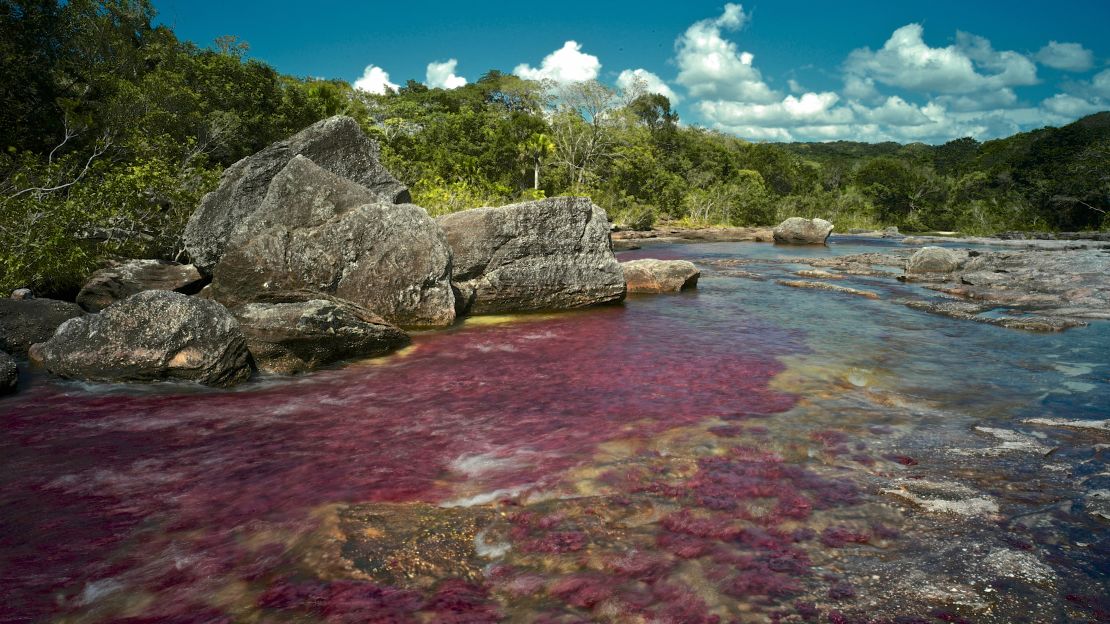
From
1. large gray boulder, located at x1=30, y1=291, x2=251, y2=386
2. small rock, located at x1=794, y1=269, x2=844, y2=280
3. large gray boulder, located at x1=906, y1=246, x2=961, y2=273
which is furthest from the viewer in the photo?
large gray boulder, located at x1=906, y1=246, x2=961, y2=273

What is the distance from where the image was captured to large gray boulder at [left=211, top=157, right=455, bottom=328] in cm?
1024

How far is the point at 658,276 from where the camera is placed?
15.8 m

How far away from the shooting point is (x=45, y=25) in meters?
23.8

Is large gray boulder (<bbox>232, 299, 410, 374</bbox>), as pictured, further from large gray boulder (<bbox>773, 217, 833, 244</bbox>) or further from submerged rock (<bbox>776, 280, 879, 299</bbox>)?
large gray boulder (<bbox>773, 217, 833, 244</bbox>)

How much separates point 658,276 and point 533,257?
4675mm

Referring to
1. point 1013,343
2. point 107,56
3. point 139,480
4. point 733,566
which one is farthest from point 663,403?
point 107,56

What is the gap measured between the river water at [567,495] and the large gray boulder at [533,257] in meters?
4.15

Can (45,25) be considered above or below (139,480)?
above

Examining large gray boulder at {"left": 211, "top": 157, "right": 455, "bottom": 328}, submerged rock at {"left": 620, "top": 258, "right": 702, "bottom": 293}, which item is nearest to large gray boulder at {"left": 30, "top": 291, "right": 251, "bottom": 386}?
large gray boulder at {"left": 211, "top": 157, "right": 455, "bottom": 328}

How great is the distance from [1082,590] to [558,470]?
3.22 m

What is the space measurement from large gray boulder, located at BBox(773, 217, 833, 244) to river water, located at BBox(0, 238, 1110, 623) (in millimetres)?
33359

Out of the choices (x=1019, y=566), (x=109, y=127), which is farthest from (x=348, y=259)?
(x=109, y=127)

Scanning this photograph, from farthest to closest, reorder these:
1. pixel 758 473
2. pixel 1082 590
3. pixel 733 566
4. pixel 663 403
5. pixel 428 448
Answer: pixel 663 403 → pixel 428 448 → pixel 758 473 → pixel 733 566 → pixel 1082 590

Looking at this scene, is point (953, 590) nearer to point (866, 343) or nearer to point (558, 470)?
point (558, 470)
